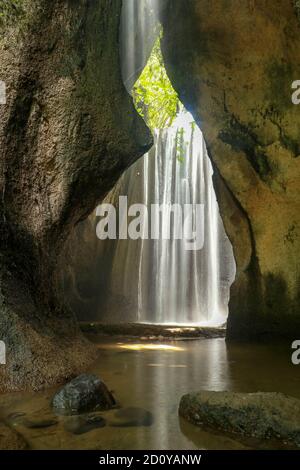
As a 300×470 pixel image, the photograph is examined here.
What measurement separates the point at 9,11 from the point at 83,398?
3807 millimetres

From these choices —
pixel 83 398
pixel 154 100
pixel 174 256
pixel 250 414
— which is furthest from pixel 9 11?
pixel 154 100

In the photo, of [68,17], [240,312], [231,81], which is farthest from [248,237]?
[68,17]

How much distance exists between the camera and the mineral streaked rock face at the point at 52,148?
4242 millimetres

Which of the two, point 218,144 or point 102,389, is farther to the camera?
point 218,144

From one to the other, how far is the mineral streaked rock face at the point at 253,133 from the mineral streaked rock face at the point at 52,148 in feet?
6.69

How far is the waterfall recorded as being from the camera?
1250 centimetres

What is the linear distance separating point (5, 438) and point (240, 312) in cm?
515

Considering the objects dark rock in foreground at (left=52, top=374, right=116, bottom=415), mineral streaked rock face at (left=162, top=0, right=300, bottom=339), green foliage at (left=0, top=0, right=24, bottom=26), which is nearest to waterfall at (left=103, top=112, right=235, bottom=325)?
mineral streaked rock face at (left=162, top=0, right=300, bottom=339)

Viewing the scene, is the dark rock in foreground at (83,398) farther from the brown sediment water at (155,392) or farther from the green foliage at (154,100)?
the green foliage at (154,100)

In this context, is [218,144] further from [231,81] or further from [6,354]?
[6,354]

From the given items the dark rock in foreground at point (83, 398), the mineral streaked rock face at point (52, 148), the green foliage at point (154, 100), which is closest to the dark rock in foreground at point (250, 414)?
the dark rock in foreground at point (83, 398)

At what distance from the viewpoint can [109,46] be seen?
5508 mm

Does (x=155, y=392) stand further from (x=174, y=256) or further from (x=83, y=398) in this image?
(x=174, y=256)

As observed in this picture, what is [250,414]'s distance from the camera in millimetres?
2523
